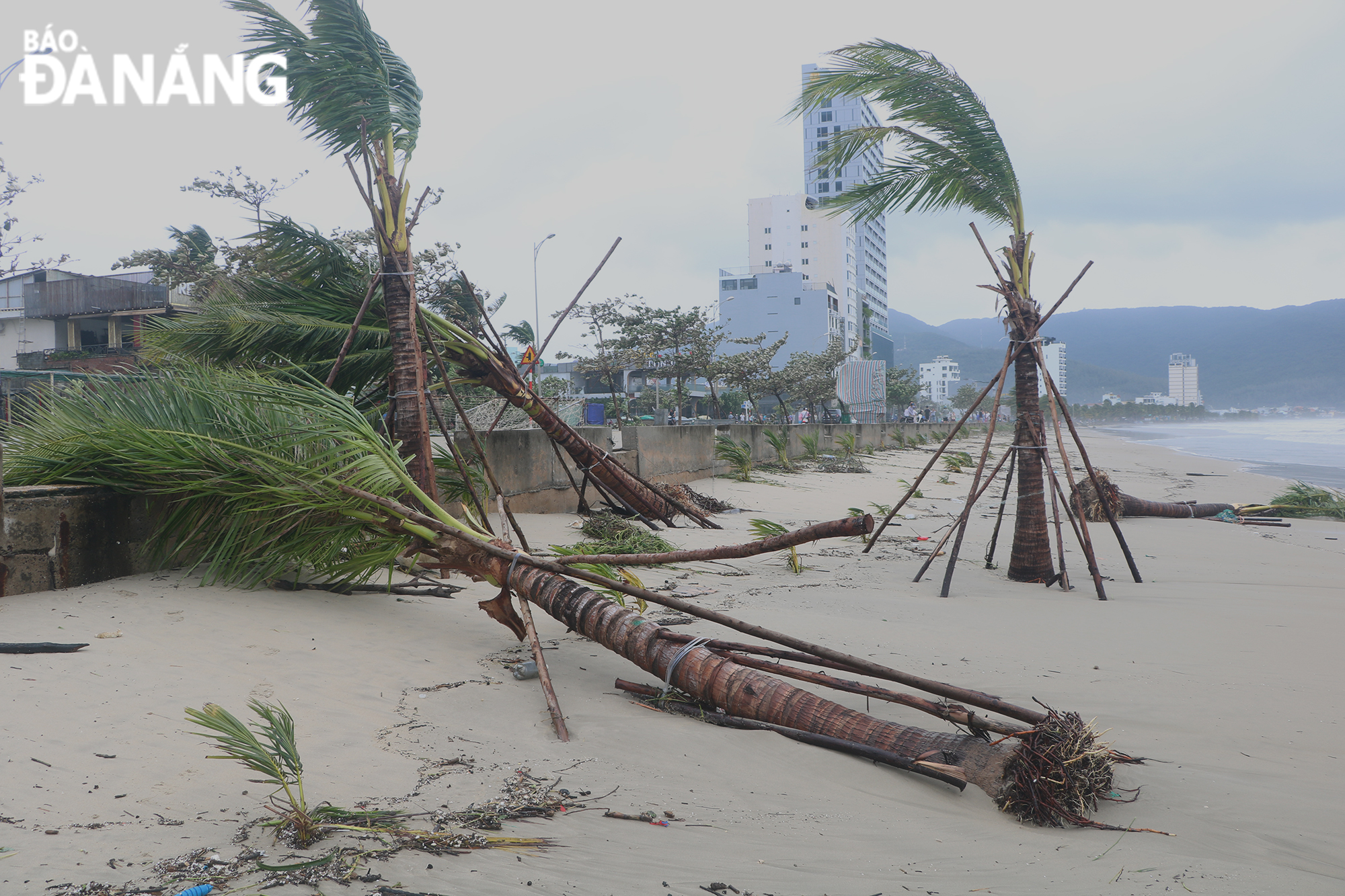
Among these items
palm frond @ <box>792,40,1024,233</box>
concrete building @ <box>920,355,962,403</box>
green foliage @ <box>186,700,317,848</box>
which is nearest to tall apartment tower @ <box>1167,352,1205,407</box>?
concrete building @ <box>920,355,962,403</box>

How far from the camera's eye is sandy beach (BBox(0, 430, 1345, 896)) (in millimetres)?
1971

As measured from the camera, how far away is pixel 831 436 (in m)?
22.2

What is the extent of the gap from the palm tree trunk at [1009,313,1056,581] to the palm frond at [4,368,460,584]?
4.93 m

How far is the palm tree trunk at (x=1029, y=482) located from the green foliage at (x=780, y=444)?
351 inches

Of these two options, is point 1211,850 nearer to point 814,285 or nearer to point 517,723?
point 517,723

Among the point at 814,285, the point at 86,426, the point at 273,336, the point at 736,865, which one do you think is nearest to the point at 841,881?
the point at 736,865

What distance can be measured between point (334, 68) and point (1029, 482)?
20.4ft

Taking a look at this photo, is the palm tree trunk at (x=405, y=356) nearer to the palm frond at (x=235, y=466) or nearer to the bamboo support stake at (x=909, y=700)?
the palm frond at (x=235, y=466)

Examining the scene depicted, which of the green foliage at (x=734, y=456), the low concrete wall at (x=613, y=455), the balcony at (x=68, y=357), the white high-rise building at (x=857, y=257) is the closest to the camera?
the low concrete wall at (x=613, y=455)

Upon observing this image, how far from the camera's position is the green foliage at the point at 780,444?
1552 centimetres

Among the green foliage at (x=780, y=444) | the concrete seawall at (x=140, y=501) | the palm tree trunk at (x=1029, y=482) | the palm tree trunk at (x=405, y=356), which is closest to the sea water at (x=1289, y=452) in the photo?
the green foliage at (x=780, y=444)

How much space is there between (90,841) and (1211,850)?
310cm

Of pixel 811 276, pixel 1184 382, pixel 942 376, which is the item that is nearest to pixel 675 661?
pixel 811 276

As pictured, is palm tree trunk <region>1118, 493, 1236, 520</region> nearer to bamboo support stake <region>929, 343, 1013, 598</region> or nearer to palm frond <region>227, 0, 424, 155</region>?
bamboo support stake <region>929, 343, 1013, 598</region>
